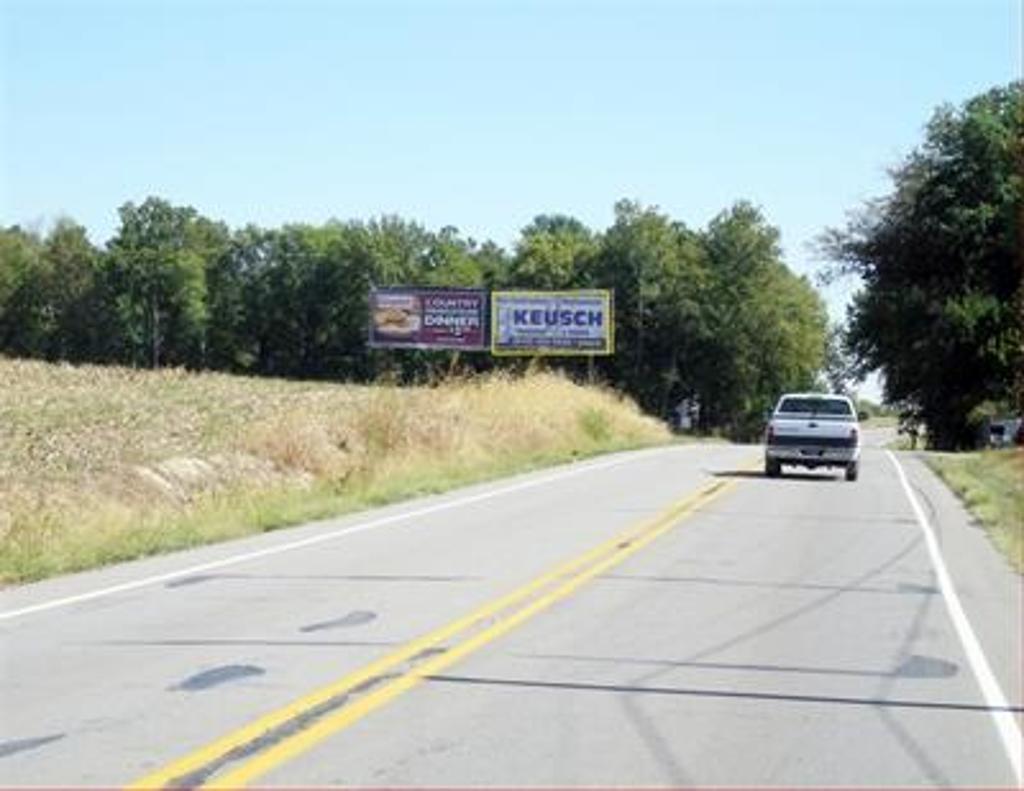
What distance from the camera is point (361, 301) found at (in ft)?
378

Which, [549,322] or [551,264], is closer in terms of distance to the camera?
[549,322]

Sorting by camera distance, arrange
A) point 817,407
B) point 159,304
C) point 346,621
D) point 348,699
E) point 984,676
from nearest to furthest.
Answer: point 348,699 < point 984,676 < point 346,621 < point 817,407 < point 159,304

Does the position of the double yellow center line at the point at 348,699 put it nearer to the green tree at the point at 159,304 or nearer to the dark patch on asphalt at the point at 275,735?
the dark patch on asphalt at the point at 275,735

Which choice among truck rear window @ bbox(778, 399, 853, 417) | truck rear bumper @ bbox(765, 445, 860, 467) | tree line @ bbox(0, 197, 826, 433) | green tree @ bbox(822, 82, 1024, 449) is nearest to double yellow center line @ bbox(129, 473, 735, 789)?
truck rear bumper @ bbox(765, 445, 860, 467)

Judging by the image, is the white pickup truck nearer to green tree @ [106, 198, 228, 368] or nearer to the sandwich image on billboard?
the sandwich image on billboard

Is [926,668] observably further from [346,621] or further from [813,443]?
[813,443]

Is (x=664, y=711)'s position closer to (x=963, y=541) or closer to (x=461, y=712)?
(x=461, y=712)

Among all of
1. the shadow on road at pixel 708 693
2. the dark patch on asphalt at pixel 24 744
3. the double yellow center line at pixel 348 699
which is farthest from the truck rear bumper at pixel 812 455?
the dark patch on asphalt at pixel 24 744

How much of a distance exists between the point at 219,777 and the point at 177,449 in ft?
67.4

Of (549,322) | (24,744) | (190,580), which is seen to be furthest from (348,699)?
(549,322)

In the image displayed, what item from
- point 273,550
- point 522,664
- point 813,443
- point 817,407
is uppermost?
point 817,407

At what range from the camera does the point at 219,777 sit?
6.89m

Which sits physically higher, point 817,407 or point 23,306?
point 23,306

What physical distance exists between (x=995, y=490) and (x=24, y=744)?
72.6ft
